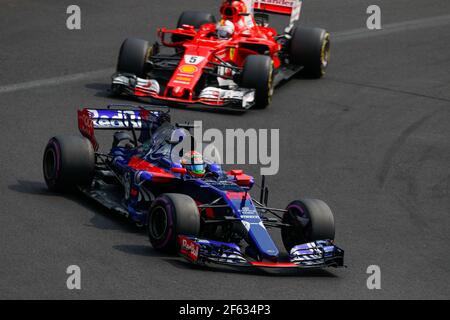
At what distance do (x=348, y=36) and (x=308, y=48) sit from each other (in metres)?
4.37

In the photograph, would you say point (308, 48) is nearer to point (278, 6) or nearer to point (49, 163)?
point (278, 6)

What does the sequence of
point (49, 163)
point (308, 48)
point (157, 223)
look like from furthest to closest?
point (308, 48) < point (49, 163) < point (157, 223)

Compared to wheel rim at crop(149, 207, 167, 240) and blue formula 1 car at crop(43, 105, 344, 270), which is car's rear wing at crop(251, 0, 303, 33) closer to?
blue formula 1 car at crop(43, 105, 344, 270)

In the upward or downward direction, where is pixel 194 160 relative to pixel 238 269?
upward

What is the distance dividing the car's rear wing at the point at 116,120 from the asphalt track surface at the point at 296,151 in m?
0.93

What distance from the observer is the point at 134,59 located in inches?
774

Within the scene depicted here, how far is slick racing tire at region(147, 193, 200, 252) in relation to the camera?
1189cm

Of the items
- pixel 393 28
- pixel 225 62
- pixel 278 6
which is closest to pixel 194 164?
pixel 225 62

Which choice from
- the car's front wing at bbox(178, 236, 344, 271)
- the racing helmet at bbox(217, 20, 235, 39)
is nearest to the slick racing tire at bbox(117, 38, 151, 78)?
the racing helmet at bbox(217, 20, 235, 39)

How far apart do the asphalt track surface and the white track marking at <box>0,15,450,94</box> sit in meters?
0.05

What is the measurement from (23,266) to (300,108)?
9.39m
